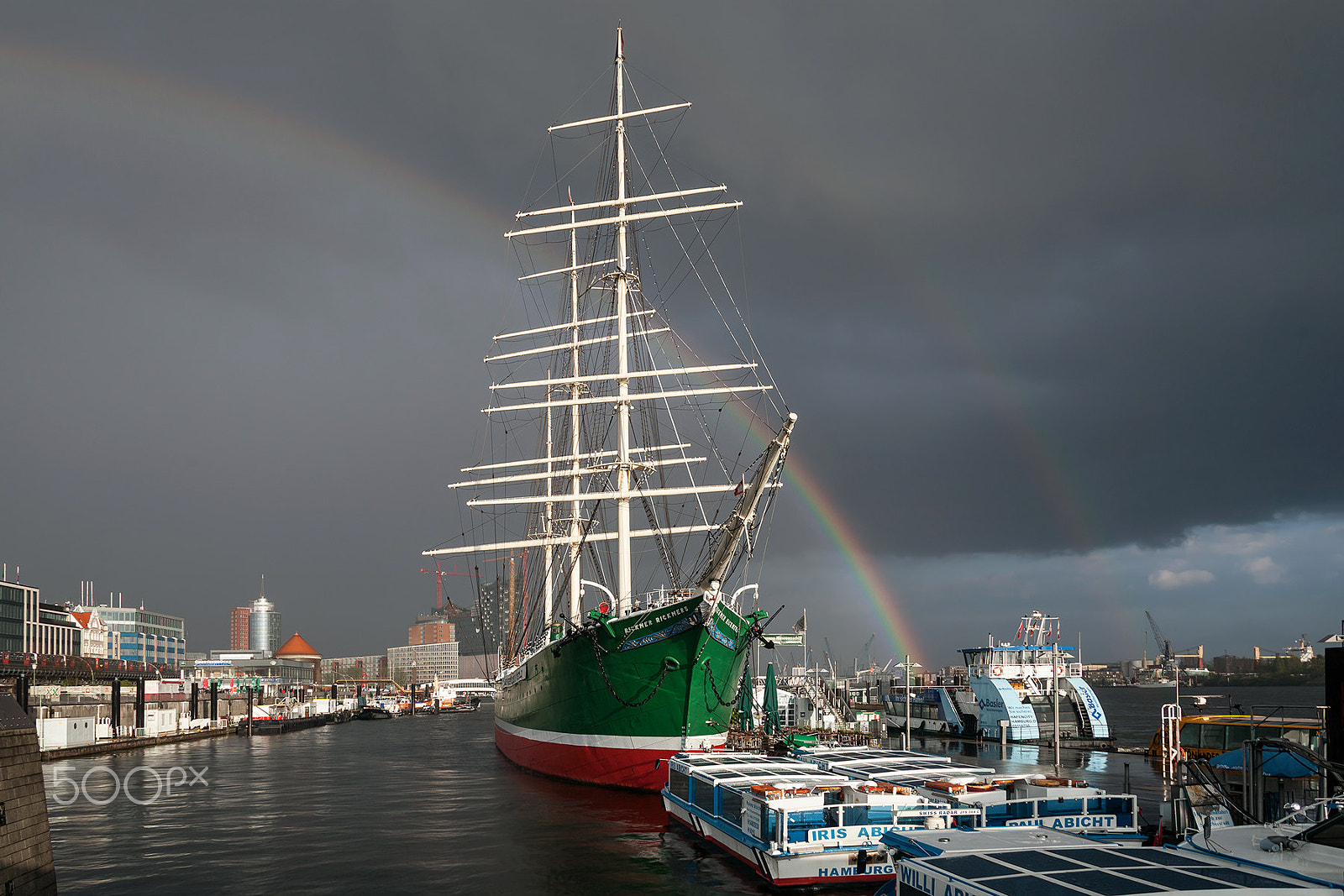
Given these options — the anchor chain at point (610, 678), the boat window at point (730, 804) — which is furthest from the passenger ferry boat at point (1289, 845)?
the anchor chain at point (610, 678)

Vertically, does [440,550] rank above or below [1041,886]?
above

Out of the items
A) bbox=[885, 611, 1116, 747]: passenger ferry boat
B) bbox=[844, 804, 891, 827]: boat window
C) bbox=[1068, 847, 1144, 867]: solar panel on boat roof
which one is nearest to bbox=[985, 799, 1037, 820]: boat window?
bbox=[844, 804, 891, 827]: boat window

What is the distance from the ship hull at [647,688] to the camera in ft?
123

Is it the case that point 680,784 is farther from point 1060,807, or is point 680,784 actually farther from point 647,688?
point 1060,807

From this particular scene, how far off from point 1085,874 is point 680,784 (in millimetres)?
21957

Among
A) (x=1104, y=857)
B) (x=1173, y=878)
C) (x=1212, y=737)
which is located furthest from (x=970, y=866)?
(x=1212, y=737)

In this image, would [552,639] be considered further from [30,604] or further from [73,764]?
[30,604]

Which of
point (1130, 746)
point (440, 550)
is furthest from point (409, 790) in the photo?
point (1130, 746)

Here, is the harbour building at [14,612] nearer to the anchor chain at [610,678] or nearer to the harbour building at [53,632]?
the harbour building at [53,632]

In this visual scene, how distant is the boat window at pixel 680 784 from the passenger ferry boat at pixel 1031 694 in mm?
41622

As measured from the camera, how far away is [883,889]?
41.3ft

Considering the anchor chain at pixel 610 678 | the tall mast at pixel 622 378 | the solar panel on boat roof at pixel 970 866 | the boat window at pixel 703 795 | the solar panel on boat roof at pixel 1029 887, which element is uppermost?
the tall mast at pixel 622 378

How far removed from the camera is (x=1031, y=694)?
69.0 m

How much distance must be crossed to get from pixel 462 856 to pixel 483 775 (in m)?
25.7
